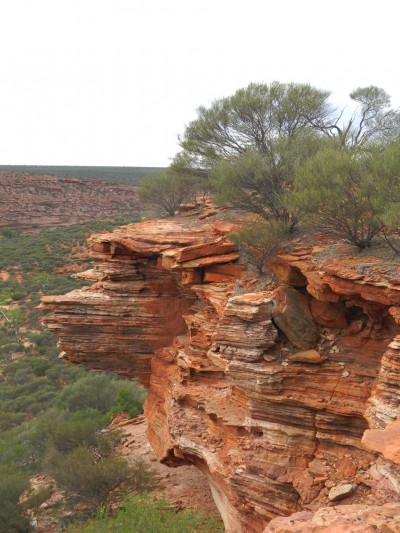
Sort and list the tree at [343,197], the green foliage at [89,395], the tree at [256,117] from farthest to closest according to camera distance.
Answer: the green foliage at [89,395]
the tree at [256,117]
the tree at [343,197]

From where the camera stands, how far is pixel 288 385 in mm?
7750

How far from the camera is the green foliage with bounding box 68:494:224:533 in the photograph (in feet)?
34.1

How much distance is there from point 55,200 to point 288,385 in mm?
59518

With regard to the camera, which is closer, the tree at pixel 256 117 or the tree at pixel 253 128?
the tree at pixel 253 128

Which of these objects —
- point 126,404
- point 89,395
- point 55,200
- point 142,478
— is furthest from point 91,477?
point 55,200

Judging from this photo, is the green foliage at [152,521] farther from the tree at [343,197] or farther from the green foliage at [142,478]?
the tree at [343,197]

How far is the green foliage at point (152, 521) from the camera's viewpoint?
10.4 m

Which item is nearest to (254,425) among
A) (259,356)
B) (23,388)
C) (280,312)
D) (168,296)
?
(259,356)

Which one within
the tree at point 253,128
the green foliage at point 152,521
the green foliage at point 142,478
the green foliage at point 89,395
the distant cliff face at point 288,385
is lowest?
the green foliage at point 89,395

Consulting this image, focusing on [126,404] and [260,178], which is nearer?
[260,178]

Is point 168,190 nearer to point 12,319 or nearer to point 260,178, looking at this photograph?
point 260,178

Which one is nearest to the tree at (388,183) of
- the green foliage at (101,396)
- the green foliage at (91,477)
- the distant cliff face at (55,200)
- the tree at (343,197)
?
the tree at (343,197)

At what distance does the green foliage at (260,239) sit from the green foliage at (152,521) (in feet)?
21.5

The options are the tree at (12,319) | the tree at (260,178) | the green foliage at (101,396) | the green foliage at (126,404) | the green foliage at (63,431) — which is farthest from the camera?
the tree at (12,319)
